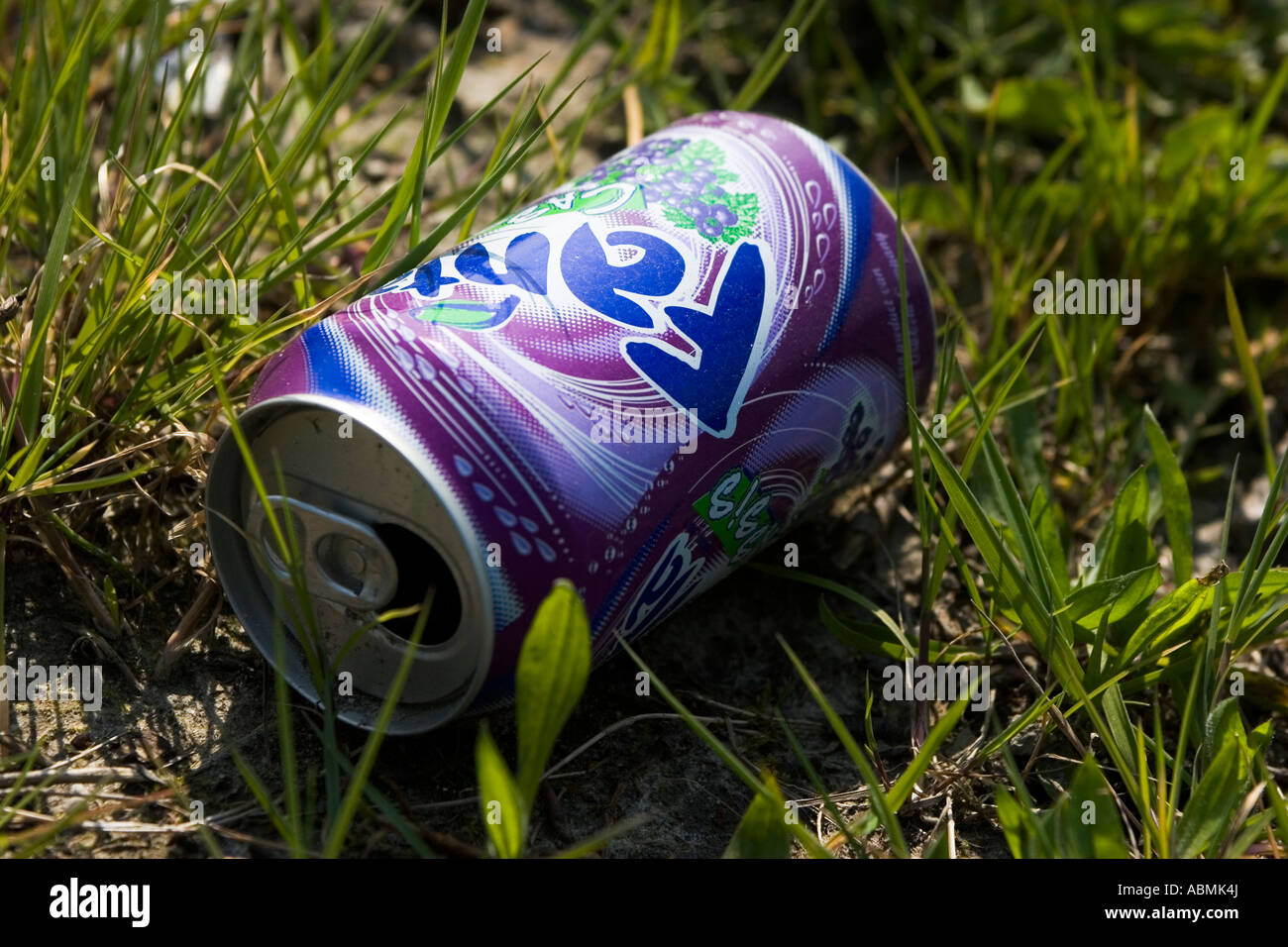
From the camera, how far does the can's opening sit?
44.8 inches

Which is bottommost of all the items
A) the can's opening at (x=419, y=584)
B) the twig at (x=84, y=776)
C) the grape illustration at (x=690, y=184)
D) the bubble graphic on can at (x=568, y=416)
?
the twig at (x=84, y=776)

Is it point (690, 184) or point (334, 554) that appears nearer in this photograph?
point (334, 554)

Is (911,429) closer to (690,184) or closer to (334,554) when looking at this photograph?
(690,184)

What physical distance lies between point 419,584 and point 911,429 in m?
0.47

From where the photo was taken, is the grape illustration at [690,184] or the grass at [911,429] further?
the grape illustration at [690,184]

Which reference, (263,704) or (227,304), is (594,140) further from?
(263,704)

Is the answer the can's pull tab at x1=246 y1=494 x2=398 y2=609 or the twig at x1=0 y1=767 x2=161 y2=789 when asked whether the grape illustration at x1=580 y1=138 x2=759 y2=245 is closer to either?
the can's pull tab at x1=246 y1=494 x2=398 y2=609

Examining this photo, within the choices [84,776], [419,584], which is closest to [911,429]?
[419,584]

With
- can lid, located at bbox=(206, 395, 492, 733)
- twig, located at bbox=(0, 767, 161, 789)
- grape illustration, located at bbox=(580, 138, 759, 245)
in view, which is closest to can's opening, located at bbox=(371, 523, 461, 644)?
can lid, located at bbox=(206, 395, 492, 733)

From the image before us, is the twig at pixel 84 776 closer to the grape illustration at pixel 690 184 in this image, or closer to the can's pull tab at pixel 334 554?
the can's pull tab at pixel 334 554

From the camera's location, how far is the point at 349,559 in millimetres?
1145

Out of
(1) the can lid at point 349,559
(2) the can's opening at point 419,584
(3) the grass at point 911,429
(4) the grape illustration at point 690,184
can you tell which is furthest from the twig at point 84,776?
(4) the grape illustration at point 690,184

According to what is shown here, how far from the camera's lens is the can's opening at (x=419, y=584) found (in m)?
1.14
